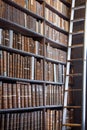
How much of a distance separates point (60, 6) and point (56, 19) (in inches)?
10.8

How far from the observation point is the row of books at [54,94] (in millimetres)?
3510

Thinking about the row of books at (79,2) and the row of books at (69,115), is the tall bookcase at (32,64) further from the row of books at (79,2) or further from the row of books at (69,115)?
the row of books at (79,2)

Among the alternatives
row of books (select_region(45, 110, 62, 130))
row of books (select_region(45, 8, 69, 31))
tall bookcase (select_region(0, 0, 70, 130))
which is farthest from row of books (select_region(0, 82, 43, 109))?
row of books (select_region(45, 8, 69, 31))

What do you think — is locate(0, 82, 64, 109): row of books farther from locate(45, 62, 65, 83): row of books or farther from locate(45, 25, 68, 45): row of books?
locate(45, 25, 68, 45): row of books

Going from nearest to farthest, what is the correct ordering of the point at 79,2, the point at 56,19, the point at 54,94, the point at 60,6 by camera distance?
1. the point at 54,94
2. the point at 56,19
3. the point at 60,6
4. the point at 79,2

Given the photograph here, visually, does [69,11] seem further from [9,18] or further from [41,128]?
[41,128]

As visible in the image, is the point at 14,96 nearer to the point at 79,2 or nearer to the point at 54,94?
the point at 54,94

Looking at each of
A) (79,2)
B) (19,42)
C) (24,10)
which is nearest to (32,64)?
(19,42)

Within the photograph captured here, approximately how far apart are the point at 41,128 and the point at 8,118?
65 centimetres

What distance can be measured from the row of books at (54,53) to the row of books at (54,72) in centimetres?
11

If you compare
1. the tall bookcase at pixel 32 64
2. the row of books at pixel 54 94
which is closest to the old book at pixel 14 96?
the tall bookcase at pixel 32 64

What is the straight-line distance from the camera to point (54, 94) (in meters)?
3.64

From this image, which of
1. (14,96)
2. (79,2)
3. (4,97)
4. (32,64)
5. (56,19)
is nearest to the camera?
(4,97)

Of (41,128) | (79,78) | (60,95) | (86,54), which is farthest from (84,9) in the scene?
Answer: (41,128)
